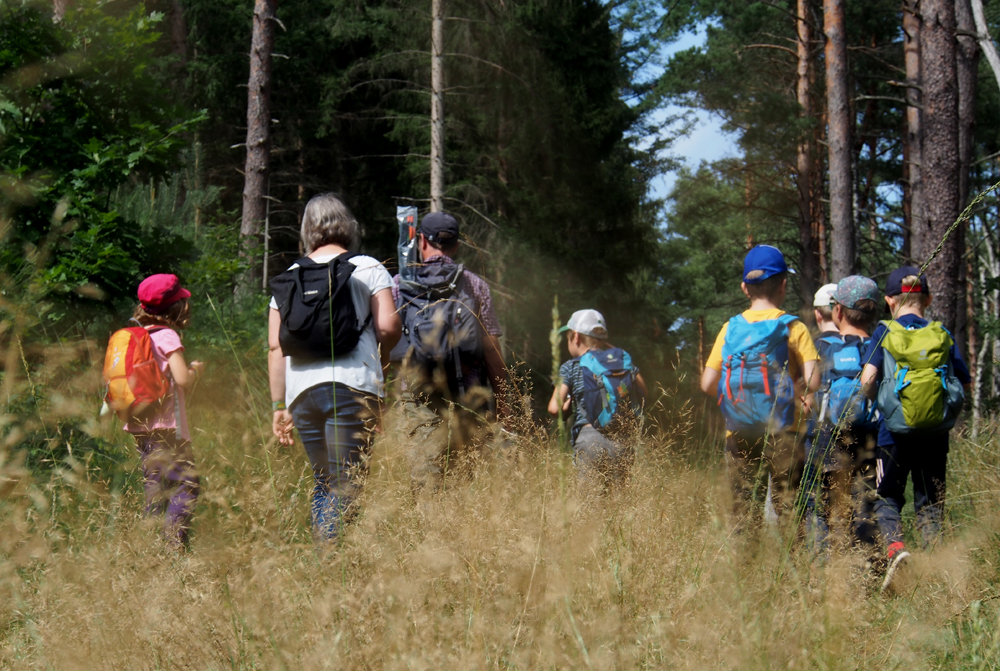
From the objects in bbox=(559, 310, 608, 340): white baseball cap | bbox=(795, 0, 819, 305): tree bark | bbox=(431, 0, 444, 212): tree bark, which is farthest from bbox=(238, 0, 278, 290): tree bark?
bbox=(795, 0, 819, 305): tree bark

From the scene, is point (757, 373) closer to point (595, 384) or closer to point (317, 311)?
point (595, 384)

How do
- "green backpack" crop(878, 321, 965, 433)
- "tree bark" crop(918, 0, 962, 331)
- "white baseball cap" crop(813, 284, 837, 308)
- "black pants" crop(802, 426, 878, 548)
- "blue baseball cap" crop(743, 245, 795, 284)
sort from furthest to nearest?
"tree bark" crop(918, 0, 962, 331), "white baseball cap" crop(813, 284, 837, 308), "green backpack" crop(878, 321, 965, 433), "blue baseball cap" crop(743, 245, 795, 284), "black pants" crop(802, 426, 878, 548)

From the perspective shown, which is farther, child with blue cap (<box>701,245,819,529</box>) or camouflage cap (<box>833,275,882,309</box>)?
camouflage cap (<box>833,275,882,309</box>)

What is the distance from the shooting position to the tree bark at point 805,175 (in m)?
15.9

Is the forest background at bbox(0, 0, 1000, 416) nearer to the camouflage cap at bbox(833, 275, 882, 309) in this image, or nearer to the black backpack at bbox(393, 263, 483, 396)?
the black backpack at bbox(393, 263, 483, 396)

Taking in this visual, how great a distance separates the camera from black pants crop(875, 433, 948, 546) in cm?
402

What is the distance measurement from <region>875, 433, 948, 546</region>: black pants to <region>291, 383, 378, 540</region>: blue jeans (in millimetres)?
2525

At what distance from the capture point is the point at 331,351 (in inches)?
126

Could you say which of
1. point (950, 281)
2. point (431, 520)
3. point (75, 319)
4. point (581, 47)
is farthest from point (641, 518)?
point (581, 47)

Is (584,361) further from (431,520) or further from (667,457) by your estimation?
(431,520)

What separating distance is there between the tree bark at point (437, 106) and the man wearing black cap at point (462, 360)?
29.7 feet

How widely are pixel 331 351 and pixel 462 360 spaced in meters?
0.85

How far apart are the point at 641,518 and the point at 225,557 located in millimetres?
1204

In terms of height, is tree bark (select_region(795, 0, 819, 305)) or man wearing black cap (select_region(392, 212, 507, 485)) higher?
tree bark (select_region(795, 0, 819, 305))
